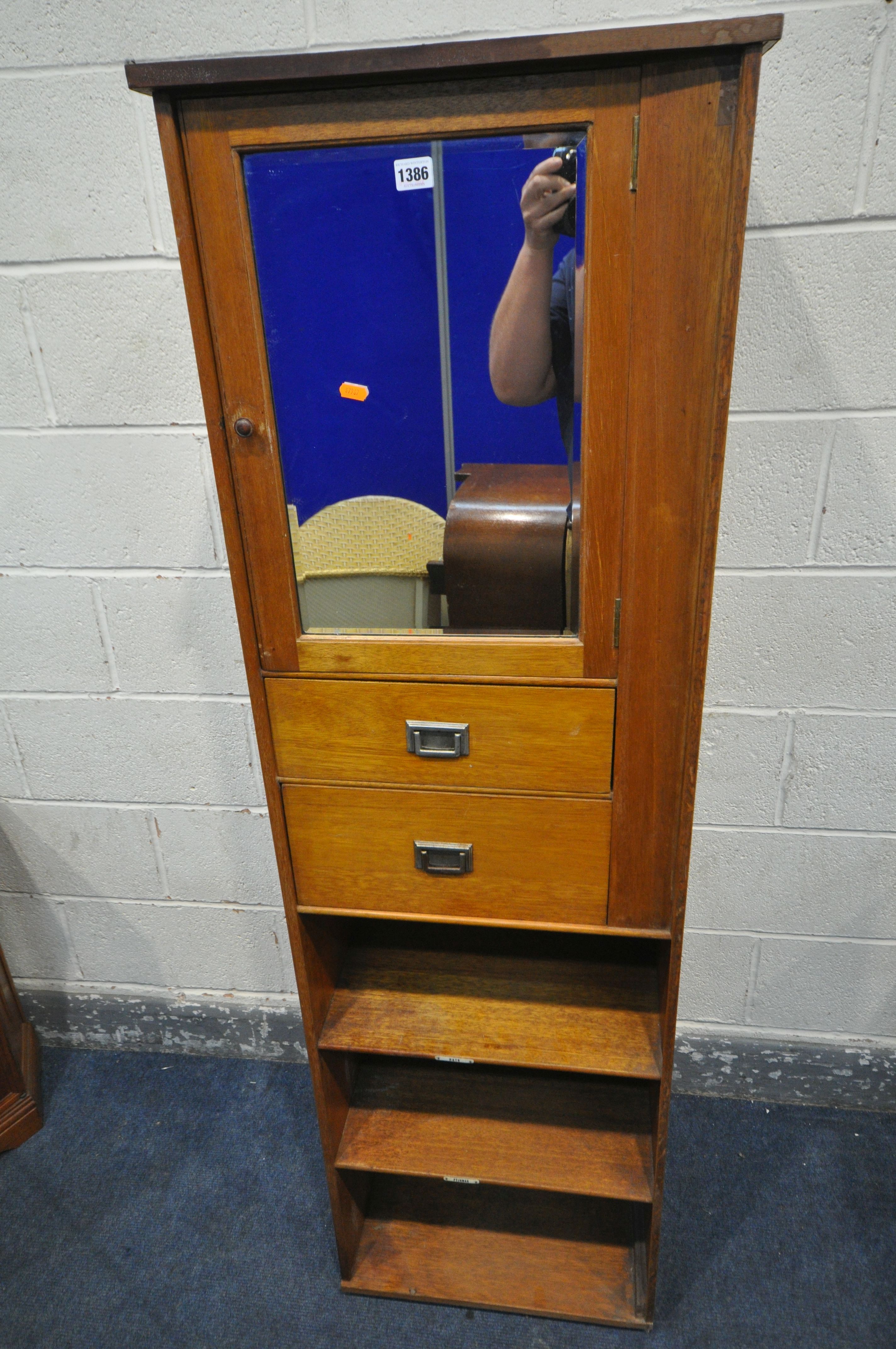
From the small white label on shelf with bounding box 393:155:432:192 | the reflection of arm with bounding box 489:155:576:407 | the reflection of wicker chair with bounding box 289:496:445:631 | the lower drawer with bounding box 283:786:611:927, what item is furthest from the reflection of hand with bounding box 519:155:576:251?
the lower drawer with bounding box 283:786:611:927

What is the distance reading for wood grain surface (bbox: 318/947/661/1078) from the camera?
4.08ft

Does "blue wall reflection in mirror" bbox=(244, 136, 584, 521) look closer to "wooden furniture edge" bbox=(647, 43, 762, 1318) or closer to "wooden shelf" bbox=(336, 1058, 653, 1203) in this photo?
"wooden furniture edge" bbox=(647, 43, 762, 1318)

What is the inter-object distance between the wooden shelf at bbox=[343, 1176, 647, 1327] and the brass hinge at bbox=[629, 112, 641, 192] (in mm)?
1639

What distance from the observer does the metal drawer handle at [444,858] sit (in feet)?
3.74

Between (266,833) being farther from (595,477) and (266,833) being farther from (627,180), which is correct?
(627,180)

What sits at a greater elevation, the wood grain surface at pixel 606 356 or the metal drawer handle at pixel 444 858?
the wood grain surface at pixel 606 356

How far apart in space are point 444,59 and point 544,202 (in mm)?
159

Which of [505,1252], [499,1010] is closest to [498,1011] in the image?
[499,1010]

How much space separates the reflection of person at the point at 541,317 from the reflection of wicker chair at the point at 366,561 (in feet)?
0.60

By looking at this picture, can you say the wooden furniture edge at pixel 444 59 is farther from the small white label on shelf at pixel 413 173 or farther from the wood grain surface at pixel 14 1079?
the wood grain surface at pixel 14 1079

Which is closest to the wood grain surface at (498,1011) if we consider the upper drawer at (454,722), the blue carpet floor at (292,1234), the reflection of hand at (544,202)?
the upper drawer at (454,722)

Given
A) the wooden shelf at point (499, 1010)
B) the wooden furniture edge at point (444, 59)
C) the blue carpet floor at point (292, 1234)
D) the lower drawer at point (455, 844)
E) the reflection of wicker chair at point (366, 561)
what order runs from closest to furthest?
the wooden furniture edge at point (444, 59)
the reflection of wicker chair at point (366, 561)
the lower drawer at point (455, 844)
the wooden shelf at point (499, 1010)
the blue carpet floor at point (292, 1234)

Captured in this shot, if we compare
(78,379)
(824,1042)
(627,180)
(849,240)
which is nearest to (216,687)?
(78,379)

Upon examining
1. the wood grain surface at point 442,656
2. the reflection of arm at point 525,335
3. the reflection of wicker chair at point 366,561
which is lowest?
the wood grain surface at point 442,656
